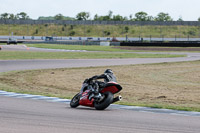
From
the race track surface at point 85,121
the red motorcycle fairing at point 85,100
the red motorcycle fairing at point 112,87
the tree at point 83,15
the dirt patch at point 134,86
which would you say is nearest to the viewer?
the race track surface at point 85,121

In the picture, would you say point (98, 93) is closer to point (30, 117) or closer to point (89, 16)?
point (30, 117)

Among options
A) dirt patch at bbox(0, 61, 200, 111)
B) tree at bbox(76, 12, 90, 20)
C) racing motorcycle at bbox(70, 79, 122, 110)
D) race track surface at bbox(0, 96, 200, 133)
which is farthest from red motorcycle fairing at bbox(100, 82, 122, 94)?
tree at bbox(76, 12, 90, 20)

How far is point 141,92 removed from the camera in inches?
622

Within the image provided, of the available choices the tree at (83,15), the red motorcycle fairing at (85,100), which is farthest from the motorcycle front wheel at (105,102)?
the tree at (83,15)

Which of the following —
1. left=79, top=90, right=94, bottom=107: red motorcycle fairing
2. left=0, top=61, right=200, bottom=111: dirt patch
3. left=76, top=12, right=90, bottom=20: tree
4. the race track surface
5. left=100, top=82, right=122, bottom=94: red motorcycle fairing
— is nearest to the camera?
the race track surface

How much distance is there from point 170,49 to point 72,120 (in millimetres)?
46510

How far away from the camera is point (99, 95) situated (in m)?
10.2

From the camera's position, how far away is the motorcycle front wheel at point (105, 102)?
10.0 meters

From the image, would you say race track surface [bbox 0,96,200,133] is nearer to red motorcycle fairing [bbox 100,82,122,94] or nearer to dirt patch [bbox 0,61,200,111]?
red motorcycle fairing [bbox 100,82,122,94]

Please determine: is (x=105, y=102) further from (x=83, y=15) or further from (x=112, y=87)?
(x=83, y=15)

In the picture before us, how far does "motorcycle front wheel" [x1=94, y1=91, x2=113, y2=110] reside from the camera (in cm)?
1004

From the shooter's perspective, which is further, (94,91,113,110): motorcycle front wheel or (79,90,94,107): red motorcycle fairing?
(79,90,94,107): red motorcycle fairing

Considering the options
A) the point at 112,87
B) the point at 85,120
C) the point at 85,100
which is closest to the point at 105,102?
the point at 112,87

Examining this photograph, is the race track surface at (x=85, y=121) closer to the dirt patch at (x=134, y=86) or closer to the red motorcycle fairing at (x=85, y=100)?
the red motorcycle fairing at (x=85, y=100)
